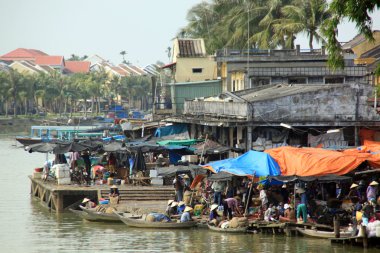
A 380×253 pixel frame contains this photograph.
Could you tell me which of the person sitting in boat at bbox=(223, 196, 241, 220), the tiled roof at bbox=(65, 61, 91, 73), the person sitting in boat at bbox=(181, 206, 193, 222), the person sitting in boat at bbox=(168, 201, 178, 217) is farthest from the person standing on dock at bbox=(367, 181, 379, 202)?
the tiled roof at bbox=(65, 61, 91, 73)

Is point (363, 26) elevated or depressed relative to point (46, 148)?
elevated

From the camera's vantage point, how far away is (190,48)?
63094 mm

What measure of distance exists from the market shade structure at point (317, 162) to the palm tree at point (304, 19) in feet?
90.9

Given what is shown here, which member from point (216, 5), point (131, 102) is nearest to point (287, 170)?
point (216, 5)

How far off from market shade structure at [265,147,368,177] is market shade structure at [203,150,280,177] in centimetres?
36

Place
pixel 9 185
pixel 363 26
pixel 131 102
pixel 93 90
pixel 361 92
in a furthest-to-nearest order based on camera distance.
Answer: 1. pixel 131 102
2. pixel 93 90
3. pixel 9 185
4. pixel 361 92
5. pixel 363 26

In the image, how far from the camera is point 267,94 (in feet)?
135

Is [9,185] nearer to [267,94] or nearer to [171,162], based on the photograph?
[171,162]

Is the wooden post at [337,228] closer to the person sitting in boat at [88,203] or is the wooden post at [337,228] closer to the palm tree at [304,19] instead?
the person sitting in boat at [88,203]

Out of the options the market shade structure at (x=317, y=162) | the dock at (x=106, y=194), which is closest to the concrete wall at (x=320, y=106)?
the dock at (x=106, y=194)

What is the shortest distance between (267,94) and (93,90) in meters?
104

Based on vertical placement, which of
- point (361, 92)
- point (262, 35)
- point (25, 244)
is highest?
point (262, 35)

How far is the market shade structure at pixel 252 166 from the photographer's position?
31203 mm

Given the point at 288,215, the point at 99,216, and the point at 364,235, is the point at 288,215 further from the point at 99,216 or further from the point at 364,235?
the point at 99,216
